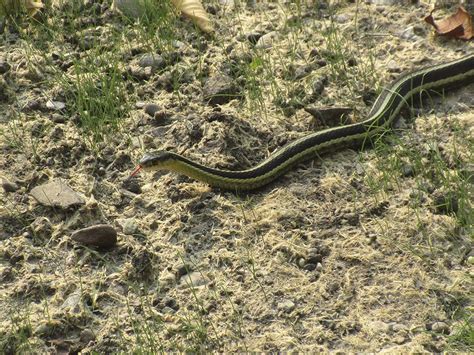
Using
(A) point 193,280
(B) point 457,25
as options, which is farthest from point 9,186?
(B) point 457,25

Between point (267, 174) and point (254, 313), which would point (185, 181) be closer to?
point (267, 174)

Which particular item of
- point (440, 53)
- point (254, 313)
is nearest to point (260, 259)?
point (254, 313)

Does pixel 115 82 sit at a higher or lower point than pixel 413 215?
higher

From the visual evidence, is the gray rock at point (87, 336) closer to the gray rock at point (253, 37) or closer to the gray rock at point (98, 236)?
the gray rock at point (98, 236)

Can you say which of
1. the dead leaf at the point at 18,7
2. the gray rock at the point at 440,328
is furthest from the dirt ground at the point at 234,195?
the dead leaf at the point at 18,7

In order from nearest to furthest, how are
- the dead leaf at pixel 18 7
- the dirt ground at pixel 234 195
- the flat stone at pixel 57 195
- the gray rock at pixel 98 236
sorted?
the dirt ground at pixel 234 195, the gray rock at pixel 98 236, the flat stone at pixel 57 195, the dead leaf at pixel 18 7

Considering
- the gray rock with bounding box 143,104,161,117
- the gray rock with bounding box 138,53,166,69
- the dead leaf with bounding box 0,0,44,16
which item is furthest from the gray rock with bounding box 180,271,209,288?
the dead leaf with bounding box 0,0,44,16
